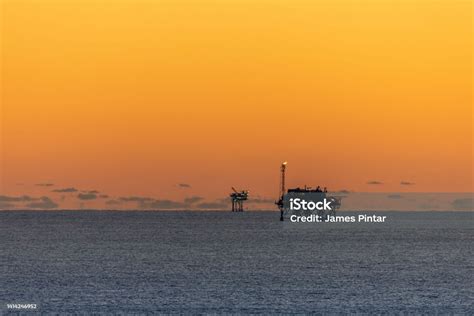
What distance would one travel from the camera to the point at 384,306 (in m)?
88.5

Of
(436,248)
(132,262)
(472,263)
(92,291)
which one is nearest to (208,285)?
(92,291)

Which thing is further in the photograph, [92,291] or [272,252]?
[272,252]

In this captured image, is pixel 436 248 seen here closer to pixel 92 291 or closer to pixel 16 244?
pixel 16 244

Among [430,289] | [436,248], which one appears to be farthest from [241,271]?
[436,248]

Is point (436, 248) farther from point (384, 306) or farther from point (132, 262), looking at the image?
point (384, 306)

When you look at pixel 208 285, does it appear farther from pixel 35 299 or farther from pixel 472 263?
pixel 472 263

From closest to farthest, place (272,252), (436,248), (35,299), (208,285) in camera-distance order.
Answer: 1. (35,299)
2. (208,285)
3. (272,252)
4. (436,248)

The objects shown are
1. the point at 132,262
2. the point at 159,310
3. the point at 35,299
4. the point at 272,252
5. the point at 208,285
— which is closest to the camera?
the point at 159,310

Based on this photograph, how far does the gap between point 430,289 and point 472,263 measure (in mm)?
42984

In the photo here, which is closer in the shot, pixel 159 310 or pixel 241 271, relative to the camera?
pixel 159 310

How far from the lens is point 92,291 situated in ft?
322

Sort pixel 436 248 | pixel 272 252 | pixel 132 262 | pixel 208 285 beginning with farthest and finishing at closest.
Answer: pixel 436 248
pixel 272 252
pixel 132 262
pixel 208 285

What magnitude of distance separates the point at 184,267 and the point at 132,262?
37.8 ft

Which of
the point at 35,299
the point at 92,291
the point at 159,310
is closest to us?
the point at 159,310
